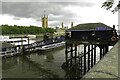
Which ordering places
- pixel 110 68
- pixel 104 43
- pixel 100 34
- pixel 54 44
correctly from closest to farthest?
pixel 110 68, pixel 104 43, pixel 100 34, pixel 54 44

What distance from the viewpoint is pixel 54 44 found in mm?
61625

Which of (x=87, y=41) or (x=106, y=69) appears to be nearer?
(x=106, y=69)

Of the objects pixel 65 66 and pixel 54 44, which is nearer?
pixel 65 66

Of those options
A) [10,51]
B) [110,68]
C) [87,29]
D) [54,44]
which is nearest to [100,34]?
[87,29]

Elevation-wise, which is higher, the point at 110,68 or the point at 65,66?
the point at 110,68

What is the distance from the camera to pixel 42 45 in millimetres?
55906

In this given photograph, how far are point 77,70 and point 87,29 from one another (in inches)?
206

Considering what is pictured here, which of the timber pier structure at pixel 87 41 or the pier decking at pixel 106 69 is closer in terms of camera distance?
the pier decking at pixel 106 69

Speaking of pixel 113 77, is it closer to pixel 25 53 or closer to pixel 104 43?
pixel 104 43

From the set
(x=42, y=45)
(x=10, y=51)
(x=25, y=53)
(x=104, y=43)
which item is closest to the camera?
(x=104, y=43)

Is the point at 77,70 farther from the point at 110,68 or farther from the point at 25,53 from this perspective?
the point at 110,68

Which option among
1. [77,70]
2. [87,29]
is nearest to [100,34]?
[87,29]

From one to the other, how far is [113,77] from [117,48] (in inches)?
65.8

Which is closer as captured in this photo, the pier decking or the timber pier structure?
the pier decking
